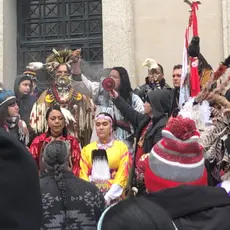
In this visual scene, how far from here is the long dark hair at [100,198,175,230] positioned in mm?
1753

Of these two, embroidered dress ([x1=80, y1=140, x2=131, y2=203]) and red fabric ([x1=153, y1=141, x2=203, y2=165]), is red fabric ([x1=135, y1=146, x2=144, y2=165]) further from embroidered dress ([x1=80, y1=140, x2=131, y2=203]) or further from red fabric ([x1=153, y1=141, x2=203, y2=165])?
red fabric ([x1=153, y1=141, x2=203, y2=165])

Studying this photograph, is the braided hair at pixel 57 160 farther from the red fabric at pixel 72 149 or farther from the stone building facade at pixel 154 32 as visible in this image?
the stone building facade at pixel 154 32

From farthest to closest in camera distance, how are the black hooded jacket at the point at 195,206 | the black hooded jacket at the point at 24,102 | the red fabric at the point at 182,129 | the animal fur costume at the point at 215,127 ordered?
the black hooded jacket at the point at 24,102, the animal fur costume at the point at 215,127, the red fabric at the point at 182,129, the black hooded jacket at the point at 195,206

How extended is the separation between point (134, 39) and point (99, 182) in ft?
15.0

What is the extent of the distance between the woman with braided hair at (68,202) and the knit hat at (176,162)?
115cm

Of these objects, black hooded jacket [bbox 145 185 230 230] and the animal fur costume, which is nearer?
black hooded jacket [bbox 145 185 230 230]

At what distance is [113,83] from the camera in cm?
683

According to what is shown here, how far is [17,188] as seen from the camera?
154 cm

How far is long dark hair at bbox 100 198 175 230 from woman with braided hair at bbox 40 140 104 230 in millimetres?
2000

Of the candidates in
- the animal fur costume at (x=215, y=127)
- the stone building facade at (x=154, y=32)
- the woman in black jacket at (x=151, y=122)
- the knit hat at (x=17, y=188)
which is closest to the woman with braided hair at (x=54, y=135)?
the woman in black jacket at (x=151, y=122)

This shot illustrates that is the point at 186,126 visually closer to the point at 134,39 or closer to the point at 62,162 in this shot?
the point at 62,162

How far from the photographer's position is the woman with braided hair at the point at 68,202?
3830 millimetres

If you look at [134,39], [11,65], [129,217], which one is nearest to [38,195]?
[129,217]

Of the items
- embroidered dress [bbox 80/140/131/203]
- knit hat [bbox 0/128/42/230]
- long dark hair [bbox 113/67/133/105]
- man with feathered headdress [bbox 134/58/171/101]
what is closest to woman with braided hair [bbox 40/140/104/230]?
embroidered dress [bbox 80/140/131/203]
